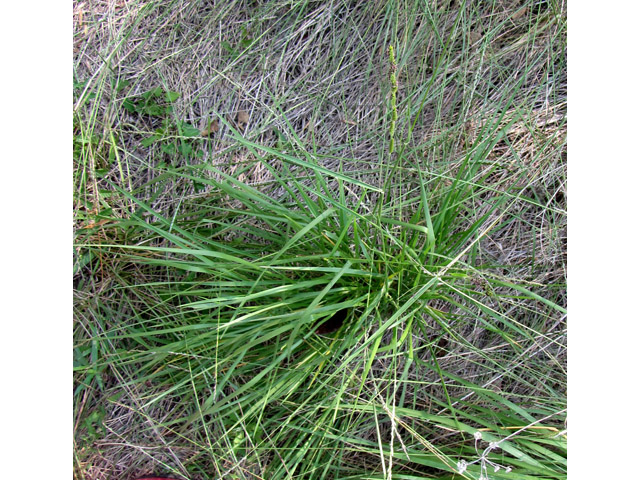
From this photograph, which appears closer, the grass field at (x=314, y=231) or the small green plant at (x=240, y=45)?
Result: the grass field at (x=314, y=231)

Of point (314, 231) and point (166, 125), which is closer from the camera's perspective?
point (314, 231)

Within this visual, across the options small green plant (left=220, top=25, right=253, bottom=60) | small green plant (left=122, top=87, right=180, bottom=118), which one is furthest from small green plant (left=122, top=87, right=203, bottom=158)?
small green plant (left=220, top=25, right=253, bottom=60)

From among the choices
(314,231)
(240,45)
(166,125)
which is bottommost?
(314,231)

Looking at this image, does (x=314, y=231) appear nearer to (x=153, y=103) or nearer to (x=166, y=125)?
(x=166, y=125)

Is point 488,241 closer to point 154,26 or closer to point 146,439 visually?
point 146,439

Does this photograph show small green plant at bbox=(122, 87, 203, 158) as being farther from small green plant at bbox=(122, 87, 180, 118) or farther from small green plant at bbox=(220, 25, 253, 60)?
small green plant at bbox=(220, 25, 253, 60)

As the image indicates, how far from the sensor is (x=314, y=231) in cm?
140

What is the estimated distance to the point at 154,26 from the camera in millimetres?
1770

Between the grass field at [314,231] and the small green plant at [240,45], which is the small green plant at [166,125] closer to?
the grass field at [314,231]

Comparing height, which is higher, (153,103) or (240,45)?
(240,45)

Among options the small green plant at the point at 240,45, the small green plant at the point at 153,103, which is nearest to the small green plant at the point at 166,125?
the small green plant at the point at 153,103

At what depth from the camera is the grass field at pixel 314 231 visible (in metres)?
1.44

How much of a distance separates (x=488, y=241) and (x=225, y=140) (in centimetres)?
111

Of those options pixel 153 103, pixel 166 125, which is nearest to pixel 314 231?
pixel 166 125
